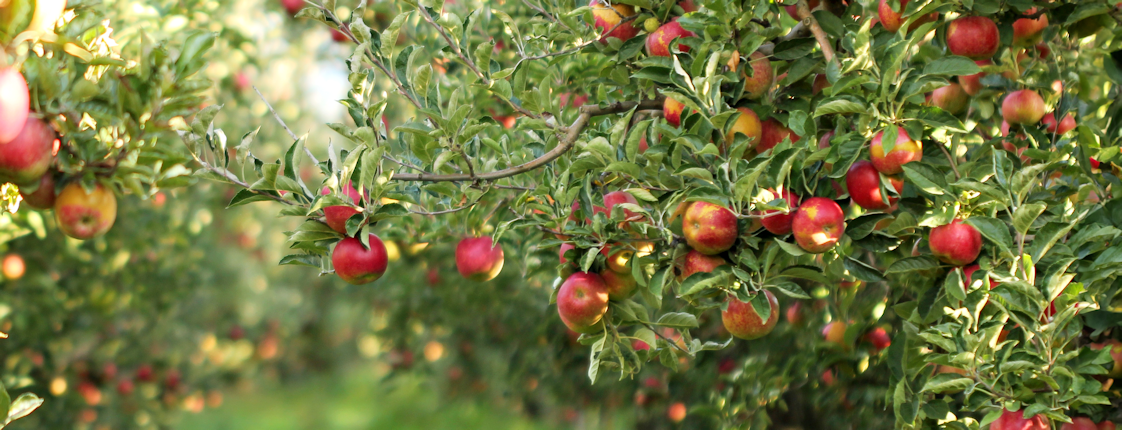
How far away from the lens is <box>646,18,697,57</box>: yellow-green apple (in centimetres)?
171

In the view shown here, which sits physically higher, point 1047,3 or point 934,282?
point 1047,3

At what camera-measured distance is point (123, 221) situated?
13.9 feet

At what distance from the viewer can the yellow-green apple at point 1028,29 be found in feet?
6.38

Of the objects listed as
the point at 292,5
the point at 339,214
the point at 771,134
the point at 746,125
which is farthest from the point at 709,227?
the point at 292,5

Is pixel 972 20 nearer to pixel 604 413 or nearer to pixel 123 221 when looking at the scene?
pixel 604 413

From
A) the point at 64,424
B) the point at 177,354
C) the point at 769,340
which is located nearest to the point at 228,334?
the point at 177,354

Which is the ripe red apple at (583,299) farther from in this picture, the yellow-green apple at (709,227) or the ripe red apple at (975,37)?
the ripe red apple at (975,37)

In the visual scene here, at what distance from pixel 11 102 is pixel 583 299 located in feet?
3.61

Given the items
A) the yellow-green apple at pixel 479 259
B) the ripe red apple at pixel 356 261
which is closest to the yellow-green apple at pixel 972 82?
the yellow-green apple at pixel 479 259

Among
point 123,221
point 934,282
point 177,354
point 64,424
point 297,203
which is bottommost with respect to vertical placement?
point 177,354

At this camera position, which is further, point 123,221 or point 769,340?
point 123,221

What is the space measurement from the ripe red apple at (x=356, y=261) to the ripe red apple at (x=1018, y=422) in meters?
1.34

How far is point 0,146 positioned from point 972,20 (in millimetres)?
1890

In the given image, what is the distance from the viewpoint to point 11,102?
1100 mm
